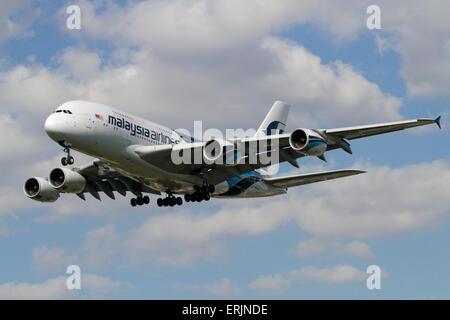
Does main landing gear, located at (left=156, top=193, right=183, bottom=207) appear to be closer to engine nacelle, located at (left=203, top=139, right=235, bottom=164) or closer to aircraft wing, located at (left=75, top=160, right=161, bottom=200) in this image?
aircraft wing, located at (left=75, top=160, right=161, bottom=200)

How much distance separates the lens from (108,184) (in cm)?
5522

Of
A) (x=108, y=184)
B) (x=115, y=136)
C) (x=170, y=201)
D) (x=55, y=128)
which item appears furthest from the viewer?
(x=108, y=184)

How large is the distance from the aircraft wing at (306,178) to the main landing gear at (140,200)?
9.01m

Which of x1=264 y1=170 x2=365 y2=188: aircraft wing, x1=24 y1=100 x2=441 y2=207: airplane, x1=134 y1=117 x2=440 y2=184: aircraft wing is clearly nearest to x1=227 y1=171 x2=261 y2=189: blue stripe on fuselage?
x1=24 y1=100 x2=441 y2=207: airplane

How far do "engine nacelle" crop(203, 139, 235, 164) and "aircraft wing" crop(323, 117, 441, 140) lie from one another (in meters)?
6.39

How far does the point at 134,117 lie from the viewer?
47.9 m

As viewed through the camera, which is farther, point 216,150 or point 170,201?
point 170,201

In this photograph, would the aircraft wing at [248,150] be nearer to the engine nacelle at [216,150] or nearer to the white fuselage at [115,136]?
the engine nacelle at [216,150]

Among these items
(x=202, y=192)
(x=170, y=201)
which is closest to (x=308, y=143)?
(x=202, y=192)

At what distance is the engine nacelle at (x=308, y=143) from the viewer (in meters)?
44.5

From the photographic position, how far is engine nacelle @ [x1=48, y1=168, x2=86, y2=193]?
5300 cm

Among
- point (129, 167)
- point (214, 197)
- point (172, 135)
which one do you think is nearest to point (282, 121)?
point (214, 197)

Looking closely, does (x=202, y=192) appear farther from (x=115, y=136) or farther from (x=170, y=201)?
(x=115, y=136)

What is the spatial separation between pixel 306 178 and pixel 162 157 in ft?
38.1
